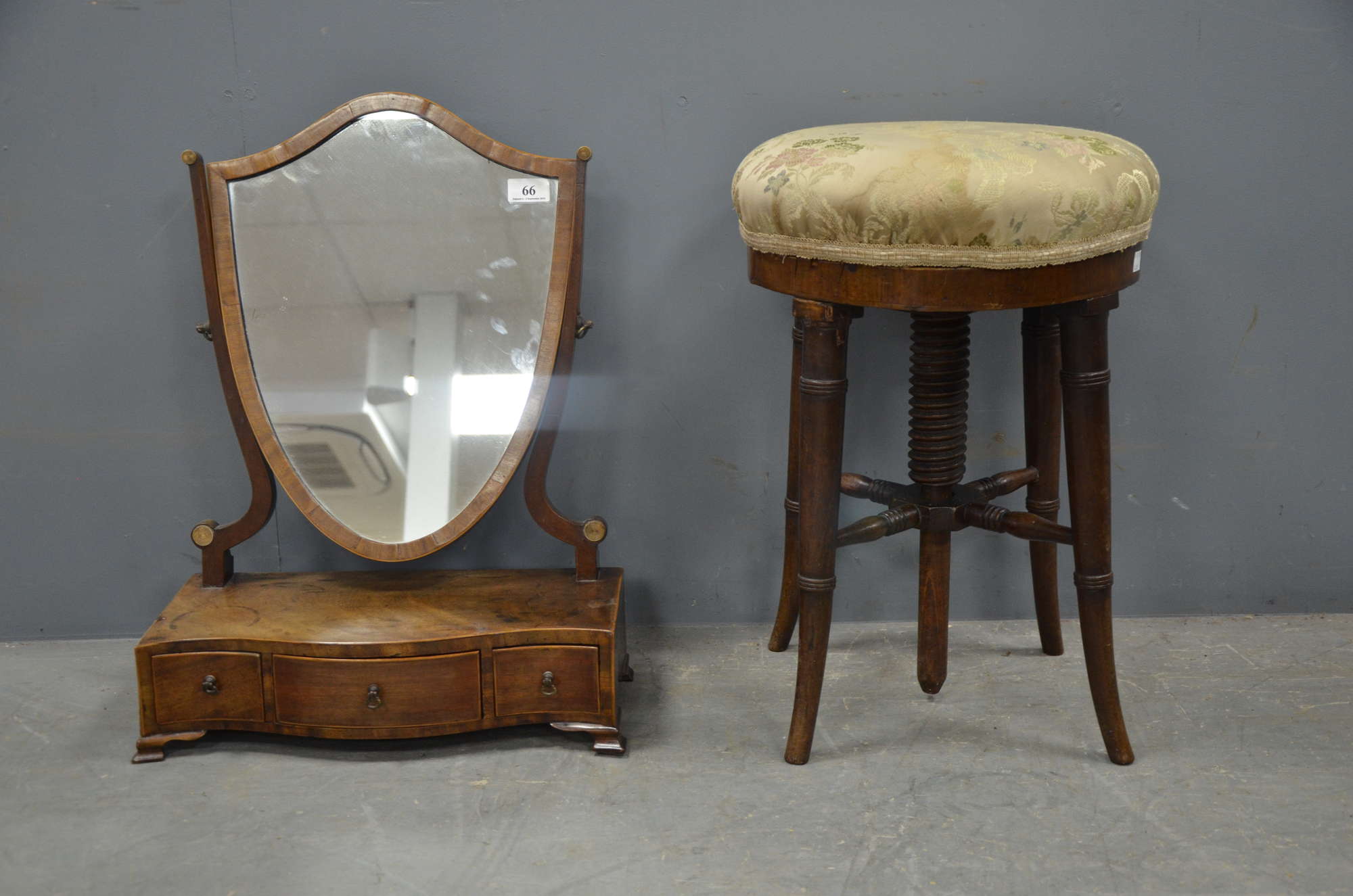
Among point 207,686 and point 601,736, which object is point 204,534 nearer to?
point 207,686

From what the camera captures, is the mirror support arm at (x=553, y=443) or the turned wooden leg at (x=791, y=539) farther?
the turned wooden leg at (x=791, y=539)

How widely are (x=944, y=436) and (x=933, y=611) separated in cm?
31

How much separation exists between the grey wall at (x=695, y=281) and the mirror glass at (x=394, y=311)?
0.20 meters

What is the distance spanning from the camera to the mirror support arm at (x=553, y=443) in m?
2.02

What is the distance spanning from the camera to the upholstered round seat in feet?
5.13

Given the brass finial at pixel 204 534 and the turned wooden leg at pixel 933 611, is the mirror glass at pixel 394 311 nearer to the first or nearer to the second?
the brass finial at pixel 204 534

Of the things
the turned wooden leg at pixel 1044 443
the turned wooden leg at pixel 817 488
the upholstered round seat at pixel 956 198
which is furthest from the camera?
the turned wooden leg at pixel 1044 443

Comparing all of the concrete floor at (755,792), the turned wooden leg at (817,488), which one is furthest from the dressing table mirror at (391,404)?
A: the turned wooden leg at (817,488)

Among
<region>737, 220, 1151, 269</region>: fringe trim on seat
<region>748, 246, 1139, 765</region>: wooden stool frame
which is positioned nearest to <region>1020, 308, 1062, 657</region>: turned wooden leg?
<region>748, 246, 1139, 765</region>: wooden stool frame

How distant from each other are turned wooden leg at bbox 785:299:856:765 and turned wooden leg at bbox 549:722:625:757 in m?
0.27

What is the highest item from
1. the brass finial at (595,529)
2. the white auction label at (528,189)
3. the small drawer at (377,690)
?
the white auction label at (528,189)

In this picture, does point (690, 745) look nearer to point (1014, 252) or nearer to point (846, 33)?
point (1014, 252)

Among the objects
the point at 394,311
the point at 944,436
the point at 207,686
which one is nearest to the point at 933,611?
the point at 944,436

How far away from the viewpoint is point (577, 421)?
2338 millimetres
